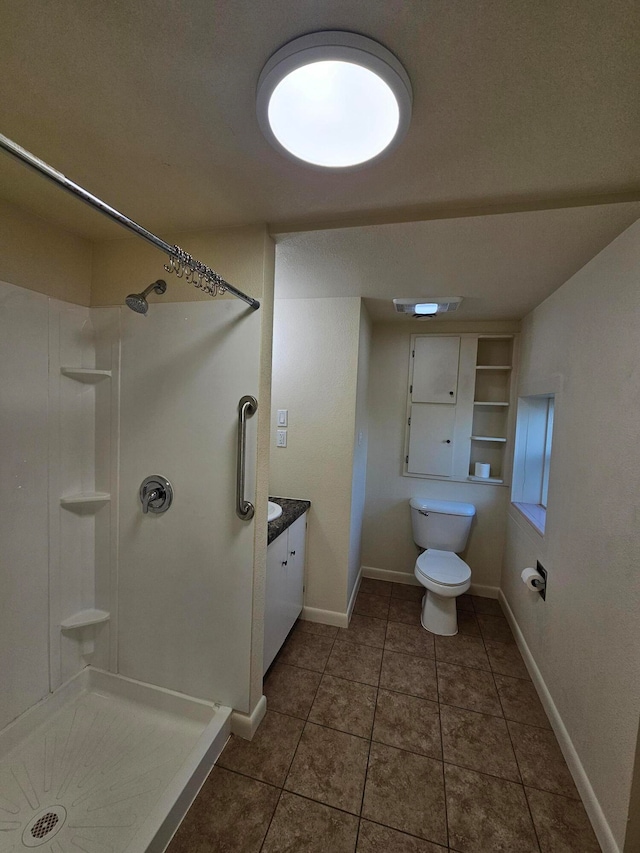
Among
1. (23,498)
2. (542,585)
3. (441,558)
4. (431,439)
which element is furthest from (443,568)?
(23,498)

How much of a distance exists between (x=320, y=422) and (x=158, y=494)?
1.07m

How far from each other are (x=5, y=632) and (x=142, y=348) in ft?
4.13

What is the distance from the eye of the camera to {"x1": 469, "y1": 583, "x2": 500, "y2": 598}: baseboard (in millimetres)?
2658

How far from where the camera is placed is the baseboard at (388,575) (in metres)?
2.81

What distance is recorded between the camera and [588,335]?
146 cm

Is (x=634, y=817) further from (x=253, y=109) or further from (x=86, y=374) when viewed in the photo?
(x=86, y=374)

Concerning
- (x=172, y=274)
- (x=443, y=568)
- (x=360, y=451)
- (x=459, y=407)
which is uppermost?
(x=172, y=274)

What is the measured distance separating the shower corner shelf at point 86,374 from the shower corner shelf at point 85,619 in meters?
1.11

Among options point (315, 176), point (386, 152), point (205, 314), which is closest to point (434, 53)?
point (386, 152)

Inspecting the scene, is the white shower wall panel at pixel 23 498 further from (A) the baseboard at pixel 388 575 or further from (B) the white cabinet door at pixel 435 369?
(B) the white cabinet door at pixel 435 369

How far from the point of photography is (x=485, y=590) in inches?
105

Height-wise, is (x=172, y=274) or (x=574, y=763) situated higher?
(x=172, y=274)

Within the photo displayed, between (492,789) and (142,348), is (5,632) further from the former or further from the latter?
(492,789)

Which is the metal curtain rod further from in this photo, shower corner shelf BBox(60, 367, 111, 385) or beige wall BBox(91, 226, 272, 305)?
shower corner shelf BBox(60, 367, 111, 385)
